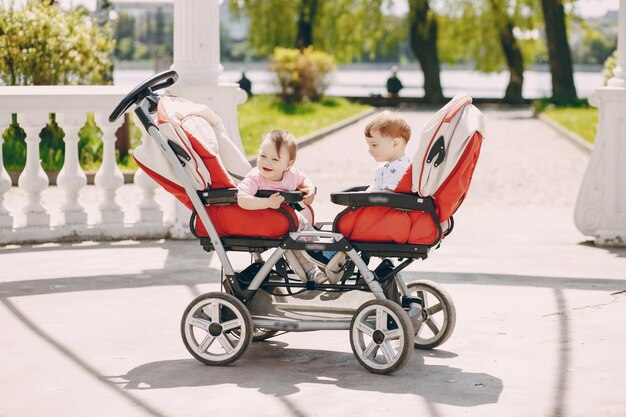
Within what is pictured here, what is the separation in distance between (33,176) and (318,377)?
450 centimetres

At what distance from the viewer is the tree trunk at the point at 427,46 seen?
129ft

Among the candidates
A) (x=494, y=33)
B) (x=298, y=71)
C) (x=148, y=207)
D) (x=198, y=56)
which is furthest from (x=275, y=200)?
(x=494, y=33)

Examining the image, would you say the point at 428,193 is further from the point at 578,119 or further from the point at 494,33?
the point at 494,33

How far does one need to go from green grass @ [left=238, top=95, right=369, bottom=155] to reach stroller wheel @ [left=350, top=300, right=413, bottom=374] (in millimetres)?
13090

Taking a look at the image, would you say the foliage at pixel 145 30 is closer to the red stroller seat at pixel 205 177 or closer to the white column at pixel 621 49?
the white column at pixel 621 49

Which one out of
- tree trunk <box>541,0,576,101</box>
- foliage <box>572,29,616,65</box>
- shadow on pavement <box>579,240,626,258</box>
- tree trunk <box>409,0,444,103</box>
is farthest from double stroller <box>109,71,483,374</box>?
foliage <box>572,29,616,65</box>

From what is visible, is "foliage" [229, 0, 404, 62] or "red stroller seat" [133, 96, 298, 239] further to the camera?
"foliage" [229, 0, 404, 62]

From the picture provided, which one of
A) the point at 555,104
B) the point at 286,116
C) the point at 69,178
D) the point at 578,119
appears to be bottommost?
the point at 555,104

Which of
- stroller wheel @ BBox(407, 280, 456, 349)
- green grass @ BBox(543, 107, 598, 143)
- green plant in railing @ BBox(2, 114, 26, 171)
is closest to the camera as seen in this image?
stroller wheel @ BBox(407, 280, 456, 349)

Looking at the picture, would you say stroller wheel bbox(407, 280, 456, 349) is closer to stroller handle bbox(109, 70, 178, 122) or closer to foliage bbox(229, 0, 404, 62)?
stroller handle bbox(109, 70, 178, 122)

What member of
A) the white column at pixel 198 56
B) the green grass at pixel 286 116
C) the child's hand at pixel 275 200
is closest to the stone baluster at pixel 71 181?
the white column at pixel 198 56

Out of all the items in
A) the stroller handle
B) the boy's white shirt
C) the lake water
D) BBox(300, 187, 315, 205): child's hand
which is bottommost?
the lake water

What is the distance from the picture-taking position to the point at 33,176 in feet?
31.0

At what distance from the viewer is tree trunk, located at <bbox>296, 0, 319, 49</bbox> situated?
39.8 meters
